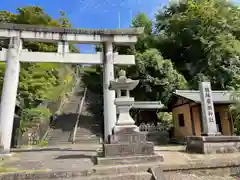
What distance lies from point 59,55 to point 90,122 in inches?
407

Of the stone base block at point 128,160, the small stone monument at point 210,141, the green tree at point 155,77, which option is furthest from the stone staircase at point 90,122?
the stone base block at point 128,160

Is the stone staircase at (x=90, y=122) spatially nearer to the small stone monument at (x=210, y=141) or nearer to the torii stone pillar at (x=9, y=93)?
the torii stone pillar at (x=9, y=93)

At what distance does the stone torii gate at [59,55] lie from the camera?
8664mm

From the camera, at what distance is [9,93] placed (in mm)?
8664

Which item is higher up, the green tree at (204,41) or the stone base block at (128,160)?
the green tree at (204,41)

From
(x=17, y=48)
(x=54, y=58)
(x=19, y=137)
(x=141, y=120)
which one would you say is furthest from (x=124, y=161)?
(x=141, y=120)

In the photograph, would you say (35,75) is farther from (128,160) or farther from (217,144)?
(217,144)

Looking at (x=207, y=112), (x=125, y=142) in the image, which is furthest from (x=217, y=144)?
(x=125, y=142)

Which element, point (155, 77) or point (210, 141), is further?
point (155, 77)

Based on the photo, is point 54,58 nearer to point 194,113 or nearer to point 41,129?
point 41,129

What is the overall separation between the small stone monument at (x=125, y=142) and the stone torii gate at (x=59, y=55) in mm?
2903

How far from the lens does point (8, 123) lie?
27.3ft

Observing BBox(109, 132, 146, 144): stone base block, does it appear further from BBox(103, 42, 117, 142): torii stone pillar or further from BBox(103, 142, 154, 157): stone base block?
BBox(103, 42, 117, 142): torii stone pillar

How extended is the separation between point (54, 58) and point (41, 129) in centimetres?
842
